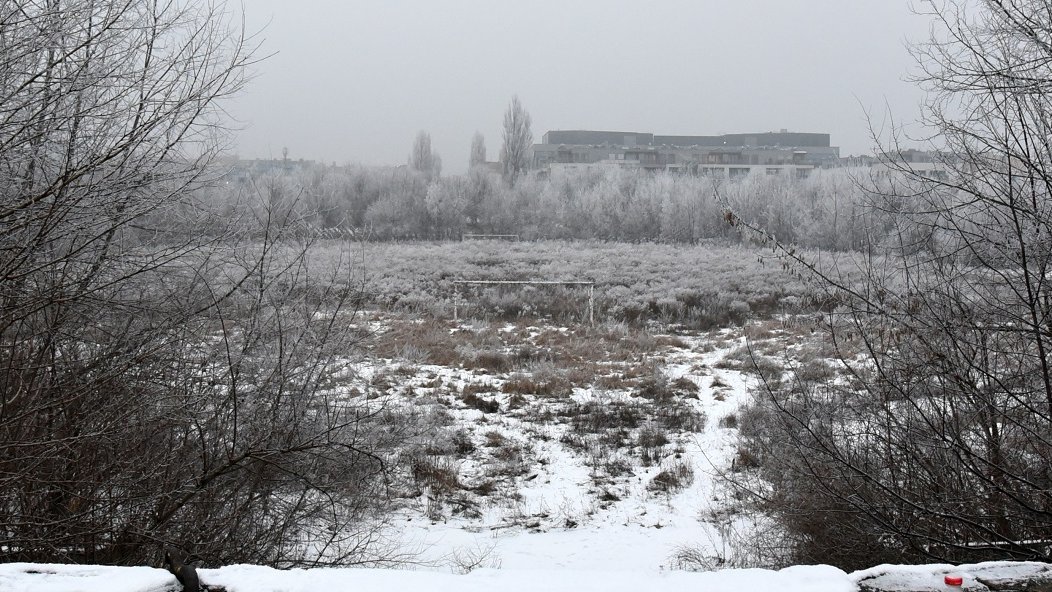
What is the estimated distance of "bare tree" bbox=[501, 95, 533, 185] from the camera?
60406mm

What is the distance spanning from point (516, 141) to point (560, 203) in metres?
13.4

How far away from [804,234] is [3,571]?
38.9 meters

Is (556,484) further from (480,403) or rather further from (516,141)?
(516,141)

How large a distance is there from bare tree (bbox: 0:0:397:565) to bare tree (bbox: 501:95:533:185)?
Result: 56.0m

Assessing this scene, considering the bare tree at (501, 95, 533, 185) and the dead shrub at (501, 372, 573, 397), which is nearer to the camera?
the dead shrub at (501, 372, 573, 397)

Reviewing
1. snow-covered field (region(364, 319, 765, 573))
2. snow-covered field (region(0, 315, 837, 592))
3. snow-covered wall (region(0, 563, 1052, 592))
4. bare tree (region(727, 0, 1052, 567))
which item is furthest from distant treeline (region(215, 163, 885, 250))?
snow-covered wall (region(0, 563, 1052, 592))

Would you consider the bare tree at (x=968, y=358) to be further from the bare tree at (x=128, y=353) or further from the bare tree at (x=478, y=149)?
the bare tree at (x=478, y=149)

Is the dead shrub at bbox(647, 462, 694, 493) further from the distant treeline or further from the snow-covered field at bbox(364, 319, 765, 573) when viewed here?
the distant treeline

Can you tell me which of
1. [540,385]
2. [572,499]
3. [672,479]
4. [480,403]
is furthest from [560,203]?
[572,499]

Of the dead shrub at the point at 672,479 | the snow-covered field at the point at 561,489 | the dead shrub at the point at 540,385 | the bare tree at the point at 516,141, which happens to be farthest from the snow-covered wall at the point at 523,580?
the bare tree at the point at 516,141

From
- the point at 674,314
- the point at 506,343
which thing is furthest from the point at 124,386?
the point at 674,314

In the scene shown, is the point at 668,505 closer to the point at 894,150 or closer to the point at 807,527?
the point at 807,527

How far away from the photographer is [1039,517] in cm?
417

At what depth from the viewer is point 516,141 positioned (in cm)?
6097
